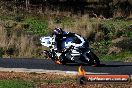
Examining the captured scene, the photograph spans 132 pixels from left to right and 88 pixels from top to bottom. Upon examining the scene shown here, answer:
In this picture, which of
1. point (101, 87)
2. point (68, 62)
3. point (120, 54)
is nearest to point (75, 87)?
point (101, 87)

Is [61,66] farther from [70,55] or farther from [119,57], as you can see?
[119,57]

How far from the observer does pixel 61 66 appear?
734 inches

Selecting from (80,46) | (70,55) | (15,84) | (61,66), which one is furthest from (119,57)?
(15,84)

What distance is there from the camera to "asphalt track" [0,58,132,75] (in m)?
17.7

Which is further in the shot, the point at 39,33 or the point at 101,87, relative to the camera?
the point at 39,33

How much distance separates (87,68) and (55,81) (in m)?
3.67

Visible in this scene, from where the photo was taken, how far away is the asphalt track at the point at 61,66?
58.0 feet

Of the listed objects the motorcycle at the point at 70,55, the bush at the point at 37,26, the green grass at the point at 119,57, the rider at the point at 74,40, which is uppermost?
the rider at the point at 74,40

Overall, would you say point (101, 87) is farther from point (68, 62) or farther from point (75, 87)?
point (68, 62)

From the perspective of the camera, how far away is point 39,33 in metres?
28.7

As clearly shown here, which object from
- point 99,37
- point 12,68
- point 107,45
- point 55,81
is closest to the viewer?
point 55,81

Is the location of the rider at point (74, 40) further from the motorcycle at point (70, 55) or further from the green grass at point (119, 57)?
the green grass at point (119, 57)

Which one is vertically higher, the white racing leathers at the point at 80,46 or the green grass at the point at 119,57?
the white racing leathers at the point at 80,46

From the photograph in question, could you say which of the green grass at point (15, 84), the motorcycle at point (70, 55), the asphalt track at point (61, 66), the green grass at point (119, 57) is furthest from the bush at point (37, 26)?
the green grass at point (15, 84)
